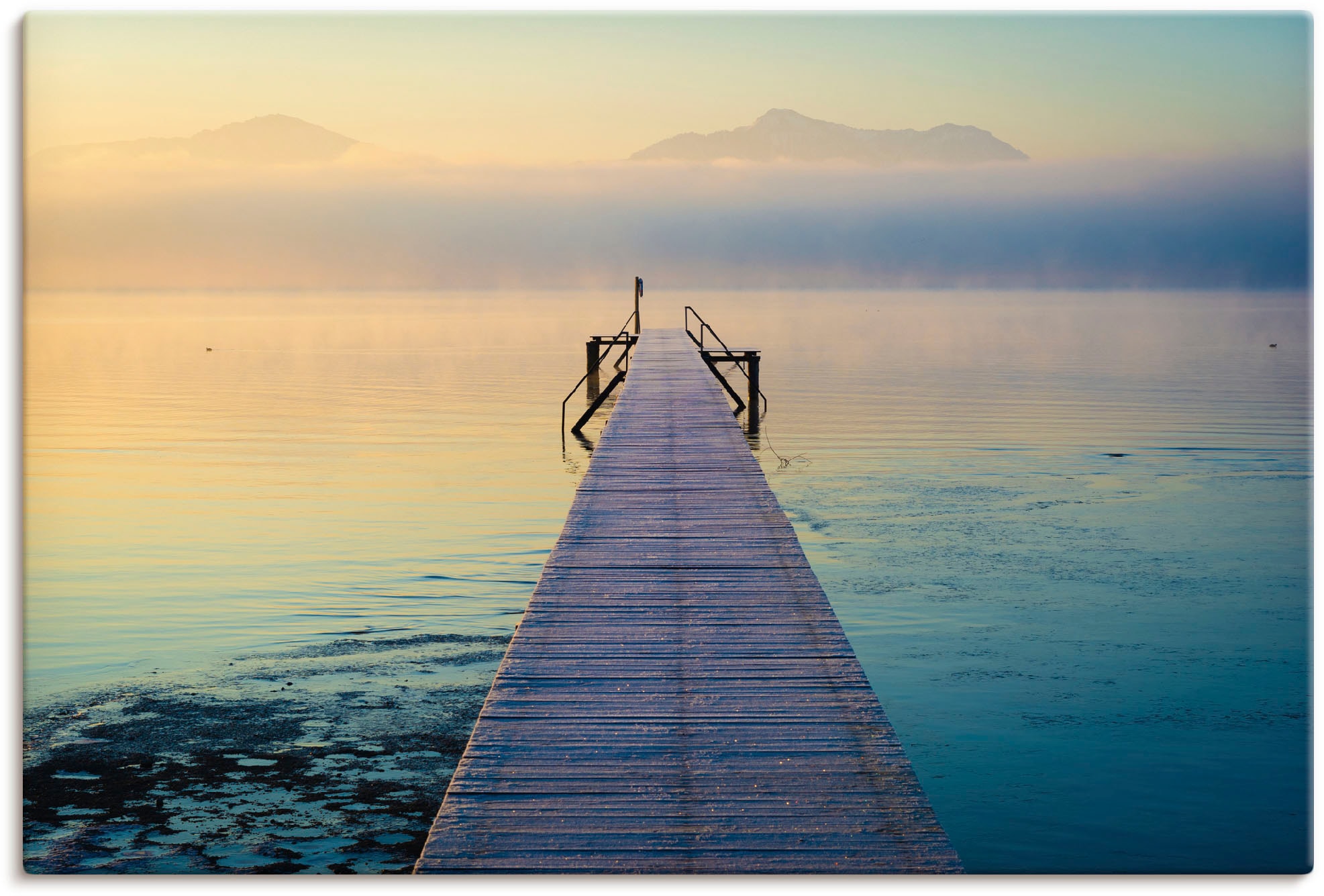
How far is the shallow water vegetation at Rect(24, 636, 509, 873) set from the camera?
633 centimetres

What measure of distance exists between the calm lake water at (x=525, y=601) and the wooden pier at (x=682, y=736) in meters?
1.58

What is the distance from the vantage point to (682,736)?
5012 millimetres

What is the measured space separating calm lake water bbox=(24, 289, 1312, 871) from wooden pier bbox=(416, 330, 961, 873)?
62.4 inches

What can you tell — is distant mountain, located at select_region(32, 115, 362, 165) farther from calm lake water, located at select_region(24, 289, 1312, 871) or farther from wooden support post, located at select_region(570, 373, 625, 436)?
wooden support post, located at select_region(570, 373, 625, 436)

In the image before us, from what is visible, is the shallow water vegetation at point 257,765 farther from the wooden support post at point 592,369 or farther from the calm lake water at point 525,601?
the wooden support post at point 592,369

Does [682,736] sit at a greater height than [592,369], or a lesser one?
lesser

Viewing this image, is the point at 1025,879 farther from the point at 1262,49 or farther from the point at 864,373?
the point at 864,373

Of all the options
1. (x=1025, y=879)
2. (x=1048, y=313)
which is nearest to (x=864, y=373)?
(x=1025, y=879)

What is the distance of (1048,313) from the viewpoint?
94.5 meters

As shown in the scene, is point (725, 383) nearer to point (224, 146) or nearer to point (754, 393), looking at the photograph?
point (754, 393)

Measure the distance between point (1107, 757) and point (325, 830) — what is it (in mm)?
4919

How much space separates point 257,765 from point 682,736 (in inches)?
138

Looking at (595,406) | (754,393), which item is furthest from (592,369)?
(595,406)

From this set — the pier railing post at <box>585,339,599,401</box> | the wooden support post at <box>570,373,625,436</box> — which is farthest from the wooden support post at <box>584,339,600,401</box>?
→ the wooden support post at <box>570,373,625,436</box>
